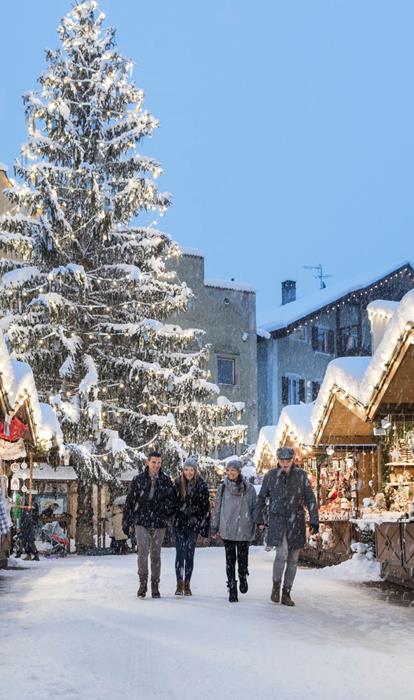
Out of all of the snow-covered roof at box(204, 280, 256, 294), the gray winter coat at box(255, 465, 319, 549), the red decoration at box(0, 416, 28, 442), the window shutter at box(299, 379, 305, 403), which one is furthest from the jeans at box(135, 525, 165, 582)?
the window shutter at box(299, 379, 305, 403)

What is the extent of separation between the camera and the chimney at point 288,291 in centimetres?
5366

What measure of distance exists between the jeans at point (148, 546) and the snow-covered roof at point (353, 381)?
4.01 meters

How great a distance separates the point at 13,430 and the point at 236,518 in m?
7.47

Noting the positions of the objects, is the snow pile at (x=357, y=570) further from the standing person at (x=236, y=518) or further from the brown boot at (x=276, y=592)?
the brown boot at (x=276, y=592)

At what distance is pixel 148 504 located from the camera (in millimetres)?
12344

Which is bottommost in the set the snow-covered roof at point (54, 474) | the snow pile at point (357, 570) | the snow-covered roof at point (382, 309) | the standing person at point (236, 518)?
the snow pile at point (357, 570)

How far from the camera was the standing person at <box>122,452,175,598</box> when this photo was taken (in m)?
12.3

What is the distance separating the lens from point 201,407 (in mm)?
30891

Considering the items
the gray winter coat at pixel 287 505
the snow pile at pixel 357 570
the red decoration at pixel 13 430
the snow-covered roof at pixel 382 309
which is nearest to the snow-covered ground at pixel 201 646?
the gray winter coat at pixel 287 505

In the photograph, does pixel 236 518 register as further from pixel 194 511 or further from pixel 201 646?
pixel 201 646

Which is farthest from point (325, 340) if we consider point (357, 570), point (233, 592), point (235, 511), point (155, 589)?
point (233, 592)

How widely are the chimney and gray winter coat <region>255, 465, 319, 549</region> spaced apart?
41.5 m

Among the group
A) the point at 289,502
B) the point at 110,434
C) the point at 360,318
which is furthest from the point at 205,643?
the point at 360,318

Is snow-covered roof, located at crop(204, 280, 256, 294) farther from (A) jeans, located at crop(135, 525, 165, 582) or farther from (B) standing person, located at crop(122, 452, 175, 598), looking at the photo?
(A) jeans, located at crop(135, 525, 165, 582)
